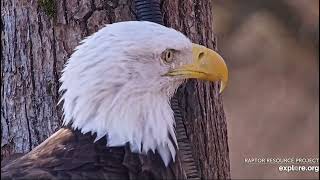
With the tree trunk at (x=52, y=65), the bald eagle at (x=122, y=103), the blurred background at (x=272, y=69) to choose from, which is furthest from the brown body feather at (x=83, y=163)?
the blurred background at (x=272, y=69)

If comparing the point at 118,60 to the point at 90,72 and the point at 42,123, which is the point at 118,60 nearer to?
the point at 90,72

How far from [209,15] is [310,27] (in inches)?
233

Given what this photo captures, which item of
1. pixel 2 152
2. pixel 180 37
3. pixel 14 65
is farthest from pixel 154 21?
pixel 2 152

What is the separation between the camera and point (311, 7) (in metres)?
9.20

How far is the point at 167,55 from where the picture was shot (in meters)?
3.18

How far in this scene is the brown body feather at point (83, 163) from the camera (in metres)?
2.88

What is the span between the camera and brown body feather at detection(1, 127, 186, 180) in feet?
9.45

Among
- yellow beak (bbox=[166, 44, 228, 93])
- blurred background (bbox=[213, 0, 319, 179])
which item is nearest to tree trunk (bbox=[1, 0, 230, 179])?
yellow beak (bbox=[166, 44, 228, 93])

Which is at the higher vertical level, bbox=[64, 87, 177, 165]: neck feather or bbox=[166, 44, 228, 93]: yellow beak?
bbox=[166, 44, 228, 93]: yellow beak

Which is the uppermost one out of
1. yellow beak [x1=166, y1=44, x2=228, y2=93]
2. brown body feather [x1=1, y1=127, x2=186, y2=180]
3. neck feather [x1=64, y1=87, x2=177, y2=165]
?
yellow beak [x1=166, y1=44, x2=228, y2=93]

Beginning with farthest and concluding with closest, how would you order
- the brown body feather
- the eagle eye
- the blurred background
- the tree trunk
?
1. the blurred background
2. the tree trunk
3. the eagle eye
4. the brown body feather

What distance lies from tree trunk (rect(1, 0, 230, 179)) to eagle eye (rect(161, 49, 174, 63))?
13.1 inches

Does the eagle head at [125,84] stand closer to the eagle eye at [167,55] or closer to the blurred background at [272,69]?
the eagle eye at [167,55]

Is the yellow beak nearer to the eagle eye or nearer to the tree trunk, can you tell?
the eagle eye
